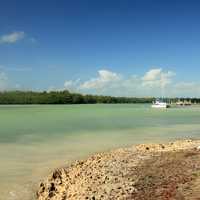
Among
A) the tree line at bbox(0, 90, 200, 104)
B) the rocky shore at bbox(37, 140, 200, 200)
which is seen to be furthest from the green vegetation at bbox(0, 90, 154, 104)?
the rocky shore at bbox(37, 140, 200, 200)

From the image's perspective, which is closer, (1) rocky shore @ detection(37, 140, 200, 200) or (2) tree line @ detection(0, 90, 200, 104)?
(1) rocky shore @ detection(37, 140, 200, 200)

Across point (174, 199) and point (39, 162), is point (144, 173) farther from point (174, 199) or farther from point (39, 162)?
point (39, 162)

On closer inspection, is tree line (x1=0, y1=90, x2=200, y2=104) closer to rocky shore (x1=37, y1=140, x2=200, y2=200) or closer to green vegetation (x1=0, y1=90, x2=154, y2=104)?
green vegetation (x1=0, y1=90, x2=154, y2=104)

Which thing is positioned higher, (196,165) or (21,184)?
(196,165)

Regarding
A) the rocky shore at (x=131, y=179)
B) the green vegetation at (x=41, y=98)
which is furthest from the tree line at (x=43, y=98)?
the rocky shore at (x=131, y=179)

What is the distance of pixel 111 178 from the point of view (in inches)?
469

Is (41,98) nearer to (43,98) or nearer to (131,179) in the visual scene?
(43,98)

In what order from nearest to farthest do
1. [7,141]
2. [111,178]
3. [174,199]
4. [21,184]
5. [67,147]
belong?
[174,199] < [111,178] < [21,184] < [67,147] < [7,141]

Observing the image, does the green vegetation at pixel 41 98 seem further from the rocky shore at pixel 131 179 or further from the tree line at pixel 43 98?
the rocky shore at pixel 131 179

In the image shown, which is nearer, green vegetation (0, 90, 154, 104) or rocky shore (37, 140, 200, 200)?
rocky shore (37, 140, 200, 200)

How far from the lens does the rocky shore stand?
10172 millimetres

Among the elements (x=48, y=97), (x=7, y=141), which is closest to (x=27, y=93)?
(x=48, y=97)

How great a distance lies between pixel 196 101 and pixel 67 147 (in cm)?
15266

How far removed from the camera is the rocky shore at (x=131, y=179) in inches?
400
